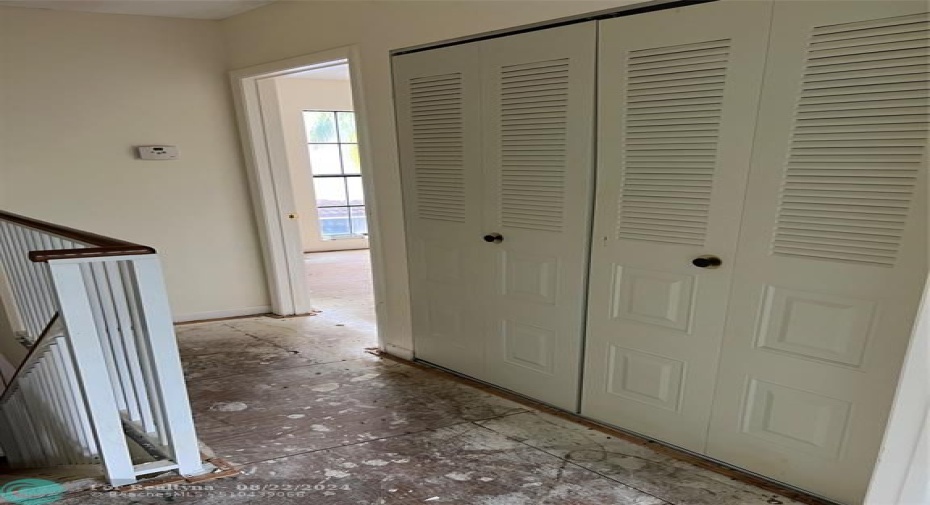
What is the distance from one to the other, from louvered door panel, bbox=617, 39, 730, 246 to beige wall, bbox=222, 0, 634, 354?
38cm

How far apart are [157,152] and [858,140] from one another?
161 inches

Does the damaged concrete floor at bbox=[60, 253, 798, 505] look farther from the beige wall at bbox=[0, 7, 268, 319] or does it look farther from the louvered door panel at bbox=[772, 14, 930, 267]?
the beige wall at bbox=[0, 7, 268, 319]

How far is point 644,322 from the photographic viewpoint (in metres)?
2.00

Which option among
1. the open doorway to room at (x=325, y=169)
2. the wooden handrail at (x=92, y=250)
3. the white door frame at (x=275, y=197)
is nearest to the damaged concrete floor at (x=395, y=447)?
the white door frame at (x=275, y=197)

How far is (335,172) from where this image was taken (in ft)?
22.7

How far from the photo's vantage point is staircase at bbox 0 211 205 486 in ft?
4.82

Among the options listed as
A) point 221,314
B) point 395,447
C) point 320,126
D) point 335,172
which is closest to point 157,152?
point 221,314

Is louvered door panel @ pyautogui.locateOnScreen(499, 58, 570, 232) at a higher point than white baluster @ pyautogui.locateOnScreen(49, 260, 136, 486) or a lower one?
higher

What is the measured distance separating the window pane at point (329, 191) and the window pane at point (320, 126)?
0.57 metres

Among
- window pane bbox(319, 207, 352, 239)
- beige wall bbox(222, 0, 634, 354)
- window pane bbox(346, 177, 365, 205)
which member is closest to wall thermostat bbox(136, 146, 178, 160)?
beige wall bbox(222, 0, 634, 354)

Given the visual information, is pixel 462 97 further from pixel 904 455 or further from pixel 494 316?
pixel 904 455

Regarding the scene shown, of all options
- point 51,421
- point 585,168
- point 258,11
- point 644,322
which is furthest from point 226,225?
point 644,322

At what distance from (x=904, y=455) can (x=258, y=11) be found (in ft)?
12.9

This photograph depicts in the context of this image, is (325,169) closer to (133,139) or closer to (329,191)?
(329,191)
